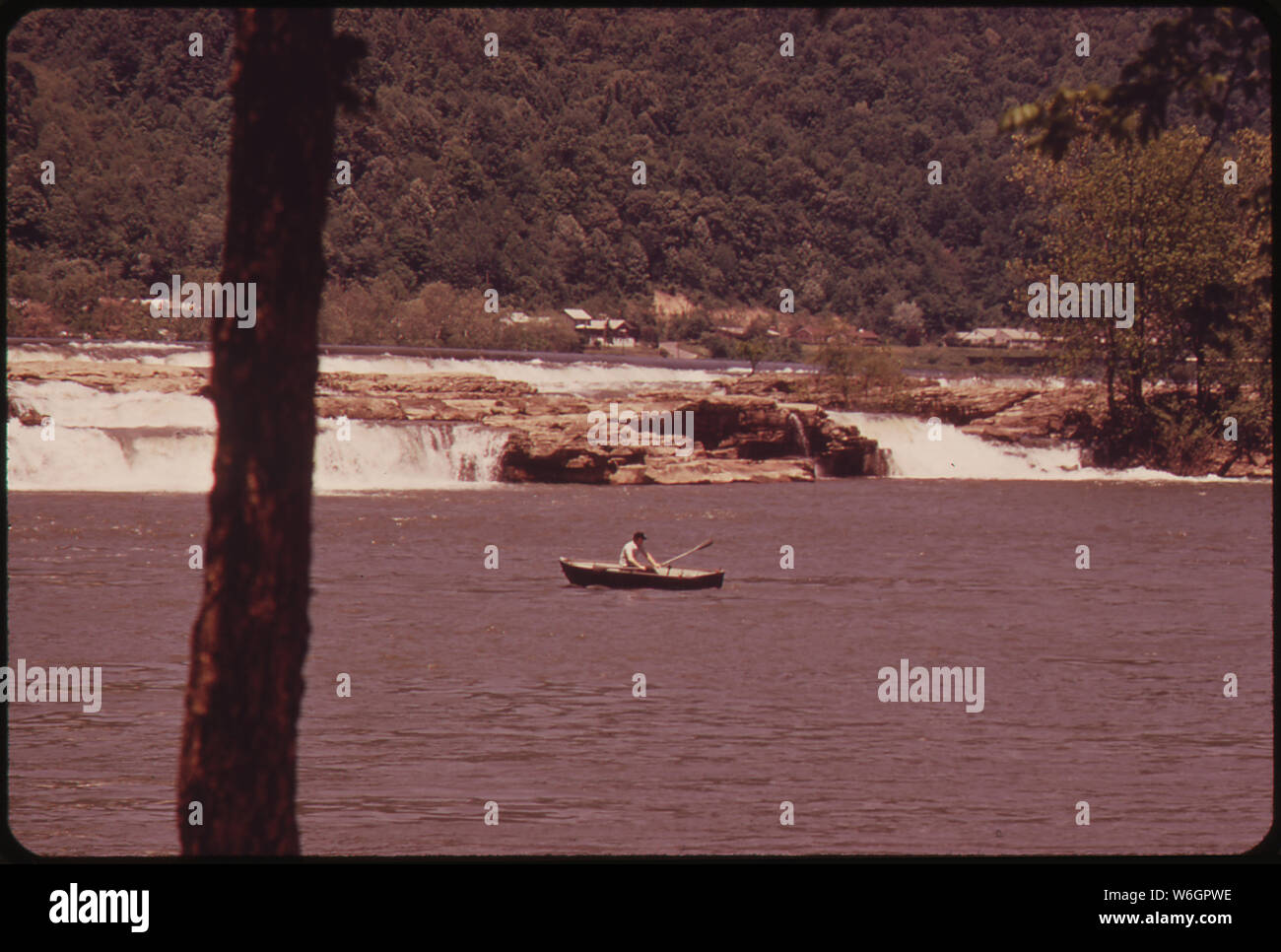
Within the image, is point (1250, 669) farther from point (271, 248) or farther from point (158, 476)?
point (158, 476)

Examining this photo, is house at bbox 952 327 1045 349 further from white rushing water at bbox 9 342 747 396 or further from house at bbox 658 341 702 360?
white rushing water at bbox 9 342 747 396

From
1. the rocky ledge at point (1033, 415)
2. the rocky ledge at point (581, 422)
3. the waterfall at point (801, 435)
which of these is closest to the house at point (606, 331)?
the rocky ledge at point (1033, 415)

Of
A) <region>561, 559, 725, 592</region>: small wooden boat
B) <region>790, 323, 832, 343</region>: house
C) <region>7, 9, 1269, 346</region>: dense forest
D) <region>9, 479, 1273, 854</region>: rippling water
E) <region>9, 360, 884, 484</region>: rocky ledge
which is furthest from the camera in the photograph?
<region>790, 323, 832, 343</region>: house

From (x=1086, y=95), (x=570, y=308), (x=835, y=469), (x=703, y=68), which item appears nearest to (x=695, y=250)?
(x=570, y=308)

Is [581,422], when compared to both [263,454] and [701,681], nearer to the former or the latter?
[701,681]

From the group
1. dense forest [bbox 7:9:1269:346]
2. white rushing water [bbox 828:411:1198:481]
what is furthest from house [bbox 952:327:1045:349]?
white rushing water [bbox 828:411:1198:481]

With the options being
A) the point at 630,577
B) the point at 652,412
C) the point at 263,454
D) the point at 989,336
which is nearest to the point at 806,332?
the point at 989,336
